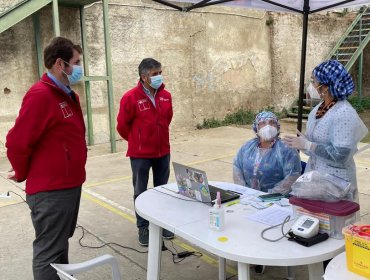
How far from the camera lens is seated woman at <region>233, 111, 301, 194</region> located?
321 cm

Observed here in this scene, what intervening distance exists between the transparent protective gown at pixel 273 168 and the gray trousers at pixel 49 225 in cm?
147

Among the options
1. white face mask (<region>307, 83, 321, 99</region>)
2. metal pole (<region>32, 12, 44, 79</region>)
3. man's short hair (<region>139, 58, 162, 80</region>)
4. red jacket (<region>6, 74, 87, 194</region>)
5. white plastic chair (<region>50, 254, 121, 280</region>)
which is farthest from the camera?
metal pole (<region>32, 12, 44, 79</region>)

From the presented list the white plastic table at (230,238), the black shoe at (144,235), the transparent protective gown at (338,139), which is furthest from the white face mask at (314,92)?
the black shoe at (144,235)

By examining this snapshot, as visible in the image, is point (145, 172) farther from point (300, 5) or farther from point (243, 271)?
point (300, 5)

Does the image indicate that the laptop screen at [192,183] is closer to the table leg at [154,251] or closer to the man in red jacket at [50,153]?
the table leg at [154,251]

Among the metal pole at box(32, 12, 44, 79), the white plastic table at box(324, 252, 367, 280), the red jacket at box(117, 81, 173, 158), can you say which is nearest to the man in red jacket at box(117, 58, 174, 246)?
the red jacket at box(117, 81, 173, 158)

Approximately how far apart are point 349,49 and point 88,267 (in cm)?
1216

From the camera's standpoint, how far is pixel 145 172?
3.72 metres

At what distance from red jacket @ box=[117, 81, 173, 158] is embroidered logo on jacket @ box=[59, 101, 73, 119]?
128 centimetres

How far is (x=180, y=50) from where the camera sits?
31.5 feet

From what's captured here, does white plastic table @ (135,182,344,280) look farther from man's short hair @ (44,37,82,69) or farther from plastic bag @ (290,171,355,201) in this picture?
man's short hair @ (44,37,82,69)

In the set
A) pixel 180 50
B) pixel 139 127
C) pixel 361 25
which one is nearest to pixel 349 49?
pixel 361 25

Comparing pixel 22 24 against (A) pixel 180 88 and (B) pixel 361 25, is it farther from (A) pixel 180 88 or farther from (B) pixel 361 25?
(B) pixel 361 25

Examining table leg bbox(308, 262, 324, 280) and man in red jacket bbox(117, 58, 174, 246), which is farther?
man in red jacket bbox(117, 58, 174, 246)
